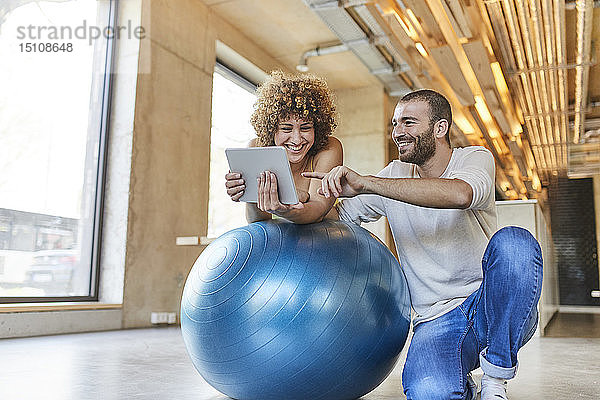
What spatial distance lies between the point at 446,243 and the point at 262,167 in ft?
2.34

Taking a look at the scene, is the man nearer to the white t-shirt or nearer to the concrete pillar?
the white t-shirt

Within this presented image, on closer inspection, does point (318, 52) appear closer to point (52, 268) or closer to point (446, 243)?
point (52, 268)

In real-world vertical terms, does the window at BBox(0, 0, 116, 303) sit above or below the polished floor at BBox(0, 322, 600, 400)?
above

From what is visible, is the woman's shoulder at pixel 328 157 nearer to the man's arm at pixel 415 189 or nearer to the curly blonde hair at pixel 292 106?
the curly blonde hair at pixel 292 106

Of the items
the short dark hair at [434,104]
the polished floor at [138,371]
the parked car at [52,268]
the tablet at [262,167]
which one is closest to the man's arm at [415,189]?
the tablet at [262,167]

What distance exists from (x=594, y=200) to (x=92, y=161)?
1062 cm

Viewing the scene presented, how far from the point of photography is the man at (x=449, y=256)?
1721 mm

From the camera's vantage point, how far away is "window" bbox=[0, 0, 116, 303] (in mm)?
4430

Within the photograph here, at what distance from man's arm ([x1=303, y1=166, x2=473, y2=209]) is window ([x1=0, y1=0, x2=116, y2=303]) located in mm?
3481

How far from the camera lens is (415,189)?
171 cm

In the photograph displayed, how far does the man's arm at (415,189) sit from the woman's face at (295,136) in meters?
0.54

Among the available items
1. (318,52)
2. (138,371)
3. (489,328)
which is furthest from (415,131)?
(318,52)

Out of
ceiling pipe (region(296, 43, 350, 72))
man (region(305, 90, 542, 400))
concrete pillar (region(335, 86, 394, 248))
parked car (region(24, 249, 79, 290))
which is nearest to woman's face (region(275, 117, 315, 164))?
man (region(305, 90, 542, 400))

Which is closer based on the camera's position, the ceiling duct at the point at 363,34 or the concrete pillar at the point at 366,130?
the ceiling duct at the point at 363,34
